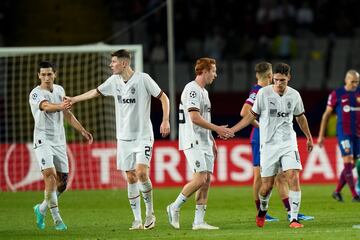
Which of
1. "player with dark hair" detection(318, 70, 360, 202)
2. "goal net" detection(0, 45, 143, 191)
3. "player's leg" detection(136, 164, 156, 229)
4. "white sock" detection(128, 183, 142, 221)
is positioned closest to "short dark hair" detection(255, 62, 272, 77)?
"player's leg" detection(136, 164, 156, 229)

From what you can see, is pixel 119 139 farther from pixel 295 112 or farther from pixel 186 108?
pixel 295 112

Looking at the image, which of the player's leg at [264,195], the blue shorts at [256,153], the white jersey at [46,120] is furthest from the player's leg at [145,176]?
the blue shorts at [256,153]

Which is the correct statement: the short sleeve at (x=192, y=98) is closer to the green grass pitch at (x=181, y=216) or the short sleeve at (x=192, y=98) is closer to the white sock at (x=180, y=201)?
the white sock at (x=180, y=201)

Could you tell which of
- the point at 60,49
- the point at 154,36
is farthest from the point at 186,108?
the point at 154,36

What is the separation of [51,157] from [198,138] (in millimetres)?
1967

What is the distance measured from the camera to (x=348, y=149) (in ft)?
61.7

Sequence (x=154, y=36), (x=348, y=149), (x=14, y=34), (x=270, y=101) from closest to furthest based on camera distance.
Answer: (x=270, y=101) < (x=348, y=149) < (x=14, y=34) < (x=154, y=36)

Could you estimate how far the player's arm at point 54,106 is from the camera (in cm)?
1391

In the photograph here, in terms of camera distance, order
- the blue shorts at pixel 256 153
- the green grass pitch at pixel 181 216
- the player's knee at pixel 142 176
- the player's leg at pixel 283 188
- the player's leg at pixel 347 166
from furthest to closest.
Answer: the player's leg at pixel 347 166, the blue shorts at pixel 256 153, the player's leg at pixel 283 188, the player's knee at pixel 142 176, the green grass pitch at pixel 181 216

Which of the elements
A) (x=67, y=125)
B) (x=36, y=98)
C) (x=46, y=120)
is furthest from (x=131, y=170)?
(x=67, y=125)

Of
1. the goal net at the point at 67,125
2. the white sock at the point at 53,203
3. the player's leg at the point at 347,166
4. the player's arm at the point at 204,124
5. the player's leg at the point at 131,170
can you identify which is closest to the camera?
the player's arm at the point at 204,124

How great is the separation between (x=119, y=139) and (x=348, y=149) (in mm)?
5945

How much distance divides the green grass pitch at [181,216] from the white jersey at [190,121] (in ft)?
3.56

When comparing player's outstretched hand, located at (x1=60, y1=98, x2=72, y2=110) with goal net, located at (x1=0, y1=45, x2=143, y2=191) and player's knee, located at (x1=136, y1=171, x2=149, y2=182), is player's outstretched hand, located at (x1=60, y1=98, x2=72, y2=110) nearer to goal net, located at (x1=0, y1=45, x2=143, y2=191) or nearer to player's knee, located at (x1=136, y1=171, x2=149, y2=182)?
player's knee, located at (x1=136, y1=171, x2=149, y2=182)
